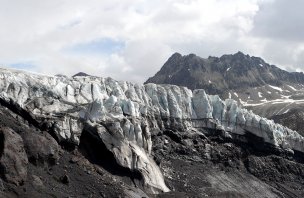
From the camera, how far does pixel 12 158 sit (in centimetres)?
8431

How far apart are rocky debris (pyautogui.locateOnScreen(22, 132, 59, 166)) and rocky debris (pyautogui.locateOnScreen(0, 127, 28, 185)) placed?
3294mm

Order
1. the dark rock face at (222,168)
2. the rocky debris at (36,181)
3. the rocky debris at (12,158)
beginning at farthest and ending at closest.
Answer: the dark rock face at (222,168) → the rocky debris at (36,181) → the rocky debris at (12,158)

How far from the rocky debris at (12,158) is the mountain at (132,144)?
0.17m

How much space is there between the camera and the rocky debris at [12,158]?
270 feet

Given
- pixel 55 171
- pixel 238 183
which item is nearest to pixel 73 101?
pixel 55 171

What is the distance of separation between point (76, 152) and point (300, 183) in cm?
6225

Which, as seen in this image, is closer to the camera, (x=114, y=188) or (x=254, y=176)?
(x=114, y=188)

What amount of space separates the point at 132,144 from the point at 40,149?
23501 millimetres

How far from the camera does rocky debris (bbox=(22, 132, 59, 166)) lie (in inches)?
3619

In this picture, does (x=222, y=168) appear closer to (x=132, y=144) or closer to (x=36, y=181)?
(x=132, y=144)

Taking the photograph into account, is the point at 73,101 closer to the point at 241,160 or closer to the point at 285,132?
the point at 241,160

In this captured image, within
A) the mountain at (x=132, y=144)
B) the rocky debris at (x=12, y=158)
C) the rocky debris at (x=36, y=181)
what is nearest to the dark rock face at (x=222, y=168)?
the mountain at (x=132, y=144)

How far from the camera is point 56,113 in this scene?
10788cm

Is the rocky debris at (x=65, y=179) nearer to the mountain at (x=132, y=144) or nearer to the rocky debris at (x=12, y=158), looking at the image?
the mountain at (x=132, y=144)
